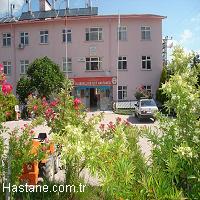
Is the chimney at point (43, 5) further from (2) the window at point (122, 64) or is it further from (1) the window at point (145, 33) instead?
(1) the window at point (145, 33)

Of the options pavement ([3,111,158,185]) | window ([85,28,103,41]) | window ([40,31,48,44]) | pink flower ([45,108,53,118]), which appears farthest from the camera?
window ([40,31,48,44])

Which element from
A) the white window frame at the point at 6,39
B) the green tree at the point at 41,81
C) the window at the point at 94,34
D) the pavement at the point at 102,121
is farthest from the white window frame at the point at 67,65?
the pavement at the point at 102,121

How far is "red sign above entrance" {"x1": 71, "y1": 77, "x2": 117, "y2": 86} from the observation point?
38.6 meters

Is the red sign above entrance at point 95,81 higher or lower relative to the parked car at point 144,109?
higher

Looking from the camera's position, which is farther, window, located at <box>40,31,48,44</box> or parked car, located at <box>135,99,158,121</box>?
window, located at <box>40,31,48,44</box>

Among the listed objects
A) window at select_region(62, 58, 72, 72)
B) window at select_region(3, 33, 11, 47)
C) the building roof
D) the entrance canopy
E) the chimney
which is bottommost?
the entrance canopy

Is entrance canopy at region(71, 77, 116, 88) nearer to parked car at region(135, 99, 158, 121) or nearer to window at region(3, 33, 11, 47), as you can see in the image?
parked car at region(135, 99, 158, 121)

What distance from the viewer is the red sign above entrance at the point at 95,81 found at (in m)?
38.6

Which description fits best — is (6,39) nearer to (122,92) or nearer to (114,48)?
(114,48)

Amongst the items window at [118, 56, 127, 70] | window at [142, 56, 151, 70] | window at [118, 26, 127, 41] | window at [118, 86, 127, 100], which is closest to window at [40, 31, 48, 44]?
window at [118, 26, 127, 41]

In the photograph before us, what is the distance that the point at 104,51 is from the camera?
3947 cm

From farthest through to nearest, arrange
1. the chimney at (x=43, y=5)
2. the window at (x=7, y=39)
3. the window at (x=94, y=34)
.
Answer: the chimney at (x=43, y=5) → the window at (x=7, y=39) → the window at (x=94, y=34)

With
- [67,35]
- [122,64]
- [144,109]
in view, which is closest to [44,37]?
[67,35]

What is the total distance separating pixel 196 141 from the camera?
3295 mm
